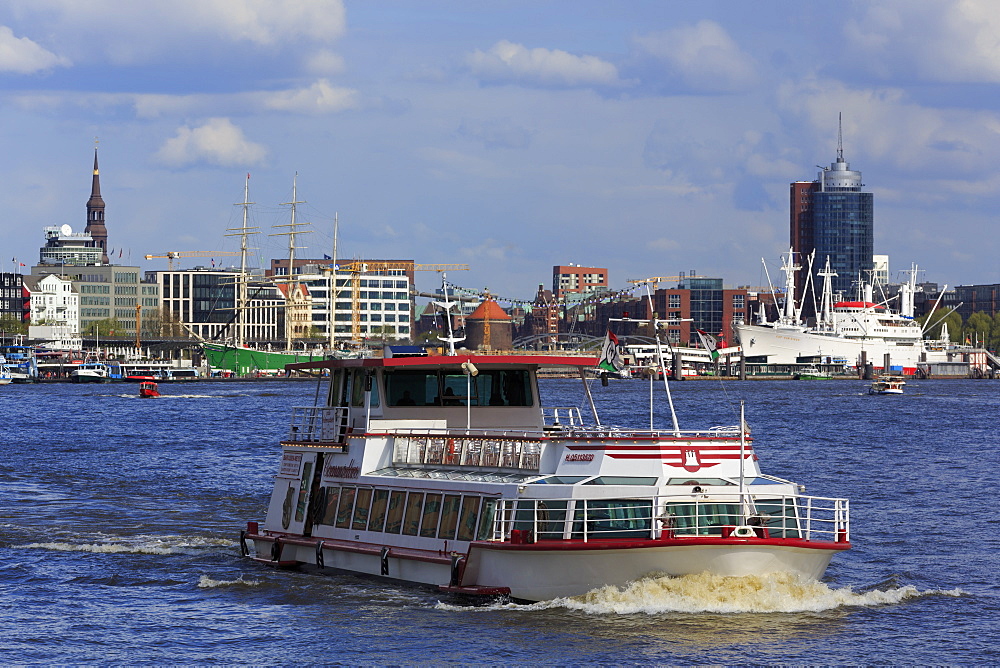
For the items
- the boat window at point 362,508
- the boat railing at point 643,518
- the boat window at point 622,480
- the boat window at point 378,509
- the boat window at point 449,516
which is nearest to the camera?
the boat railing at point 643,518

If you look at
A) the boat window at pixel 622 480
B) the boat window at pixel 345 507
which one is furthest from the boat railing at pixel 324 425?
the boat window at pixel 622 480

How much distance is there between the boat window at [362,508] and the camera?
2789 cm

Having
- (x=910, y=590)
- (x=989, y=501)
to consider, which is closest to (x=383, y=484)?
(x=910, y=590)

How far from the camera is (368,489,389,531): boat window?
2735cm

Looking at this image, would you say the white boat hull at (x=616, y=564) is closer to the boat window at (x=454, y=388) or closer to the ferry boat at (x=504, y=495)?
the ferry boat at (x=504, y=495)

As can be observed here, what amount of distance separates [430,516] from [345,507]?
9.69ft

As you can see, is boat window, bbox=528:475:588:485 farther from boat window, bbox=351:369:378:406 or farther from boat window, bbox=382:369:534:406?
boat window, bbox=351:369:378:406

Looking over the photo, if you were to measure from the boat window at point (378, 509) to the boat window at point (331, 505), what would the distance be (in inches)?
53.8

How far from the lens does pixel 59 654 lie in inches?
925

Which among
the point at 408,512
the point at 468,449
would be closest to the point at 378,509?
the point at 408,512

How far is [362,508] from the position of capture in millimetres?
28047

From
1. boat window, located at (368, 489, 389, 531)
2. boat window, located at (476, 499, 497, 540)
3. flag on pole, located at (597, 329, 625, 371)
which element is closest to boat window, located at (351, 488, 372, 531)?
boat window, located at (368, 489, 389, 531)

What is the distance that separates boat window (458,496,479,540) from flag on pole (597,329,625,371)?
147 inches

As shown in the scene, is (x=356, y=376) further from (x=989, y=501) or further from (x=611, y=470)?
(x=989, y=501)
